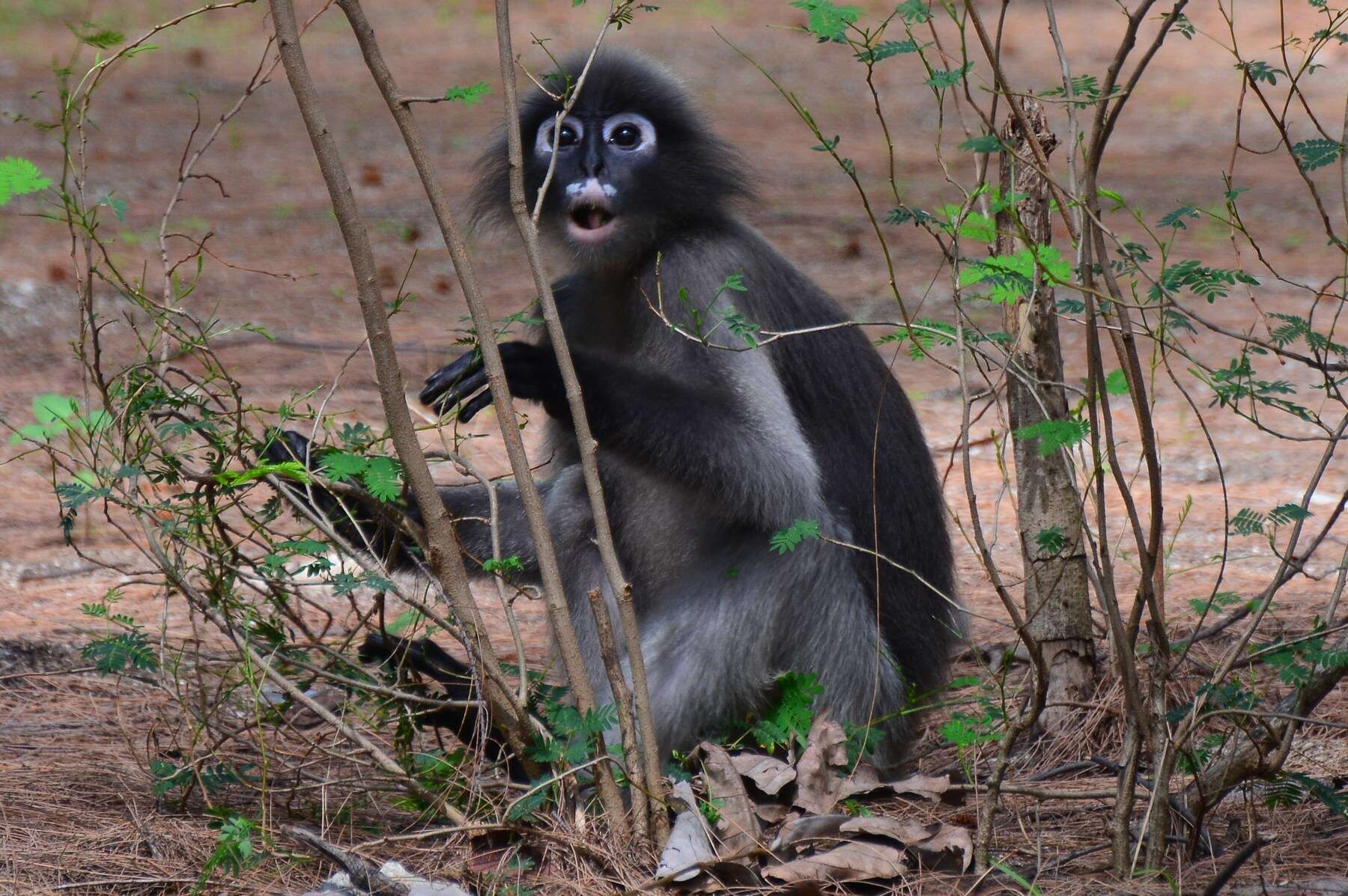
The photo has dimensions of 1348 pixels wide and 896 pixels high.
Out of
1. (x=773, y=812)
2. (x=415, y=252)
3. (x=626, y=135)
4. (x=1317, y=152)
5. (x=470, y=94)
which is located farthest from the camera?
(x=626, y=135)

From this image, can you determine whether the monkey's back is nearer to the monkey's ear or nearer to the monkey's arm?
the monkey's arm

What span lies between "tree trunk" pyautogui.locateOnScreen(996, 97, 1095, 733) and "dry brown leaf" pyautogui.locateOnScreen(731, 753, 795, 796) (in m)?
0.64

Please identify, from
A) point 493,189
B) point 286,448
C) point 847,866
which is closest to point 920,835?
point 847,866

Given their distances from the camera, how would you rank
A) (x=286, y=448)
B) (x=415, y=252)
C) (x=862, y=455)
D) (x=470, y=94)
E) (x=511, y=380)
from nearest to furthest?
(x=470, y=94) → (x=415, y=252) → (x=511, y=380) → (x=286, y=448) → (x=862, y=455)

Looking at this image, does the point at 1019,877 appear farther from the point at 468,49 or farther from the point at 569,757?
the point at 468,49

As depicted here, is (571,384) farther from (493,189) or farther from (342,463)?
(493,189)

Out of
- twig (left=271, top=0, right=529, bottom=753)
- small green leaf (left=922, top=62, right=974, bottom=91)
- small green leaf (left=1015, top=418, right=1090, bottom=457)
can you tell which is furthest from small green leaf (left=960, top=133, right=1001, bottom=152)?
twig (left=271, top=0, right=529, bottom=753)

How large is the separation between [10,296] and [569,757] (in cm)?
611

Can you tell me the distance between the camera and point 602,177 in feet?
11.3

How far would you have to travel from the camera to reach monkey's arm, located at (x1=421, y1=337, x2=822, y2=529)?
2.95m

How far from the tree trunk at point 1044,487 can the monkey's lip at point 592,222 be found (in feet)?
3.04

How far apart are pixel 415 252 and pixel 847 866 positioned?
1.36 meters

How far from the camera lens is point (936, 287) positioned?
26.2 feet

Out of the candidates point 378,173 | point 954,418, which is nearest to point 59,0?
point 378,173
